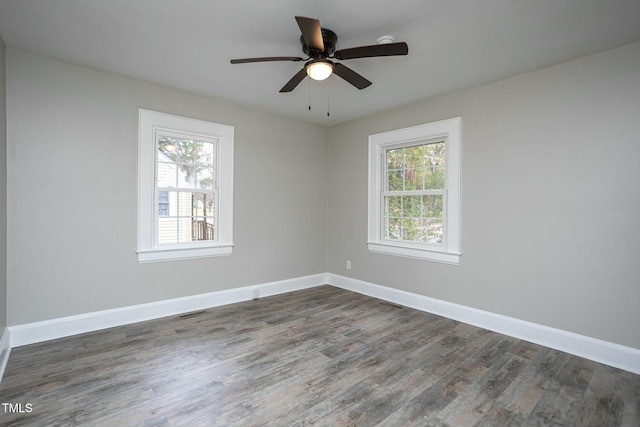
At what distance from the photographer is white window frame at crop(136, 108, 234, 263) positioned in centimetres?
345

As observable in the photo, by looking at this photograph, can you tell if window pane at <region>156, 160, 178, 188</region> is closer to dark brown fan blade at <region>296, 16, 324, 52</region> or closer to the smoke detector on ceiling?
dark brown fan blade at <region>296, 16, 324, 52</region>

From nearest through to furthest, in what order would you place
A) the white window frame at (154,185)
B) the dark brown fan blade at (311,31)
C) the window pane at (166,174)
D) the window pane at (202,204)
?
the dark brown fan blade at (311,31) < the white window frame at (154,185) < the window pane at (166,174) < the window pane at (202,204)

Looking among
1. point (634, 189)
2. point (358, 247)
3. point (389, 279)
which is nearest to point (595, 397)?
point (634, 189)

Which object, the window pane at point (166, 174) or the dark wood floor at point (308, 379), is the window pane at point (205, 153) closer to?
the window pane at point (166, 174)

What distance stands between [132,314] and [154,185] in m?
1.44

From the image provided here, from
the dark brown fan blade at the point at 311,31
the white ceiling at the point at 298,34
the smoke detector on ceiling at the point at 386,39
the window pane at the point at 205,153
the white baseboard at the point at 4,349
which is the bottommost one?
the white baseboard at the point at 4,349

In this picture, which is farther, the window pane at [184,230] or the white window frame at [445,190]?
the window pane at [184,230]

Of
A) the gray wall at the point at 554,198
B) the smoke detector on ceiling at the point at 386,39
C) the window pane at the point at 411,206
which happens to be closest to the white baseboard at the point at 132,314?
the window pane at the point at 411,206

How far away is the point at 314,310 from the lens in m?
3.90

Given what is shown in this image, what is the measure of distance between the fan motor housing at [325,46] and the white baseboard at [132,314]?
3.08 m

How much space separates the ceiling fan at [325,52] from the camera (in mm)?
1959

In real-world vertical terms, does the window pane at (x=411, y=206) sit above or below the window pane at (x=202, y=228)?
above

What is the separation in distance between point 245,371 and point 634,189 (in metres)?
3.47

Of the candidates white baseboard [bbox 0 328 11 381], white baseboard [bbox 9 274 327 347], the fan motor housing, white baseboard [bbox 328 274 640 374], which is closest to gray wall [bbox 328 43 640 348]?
white baseboard [bbox 328 274 640 374]
